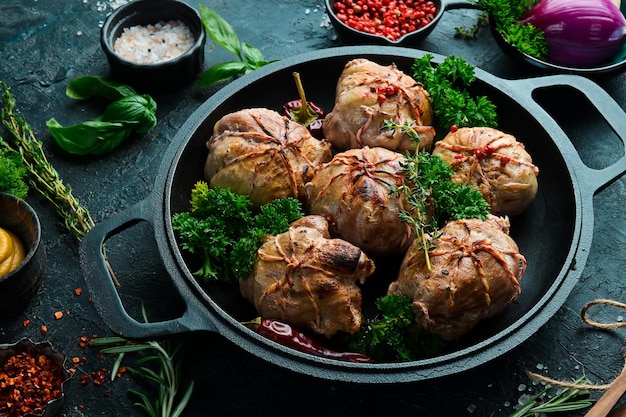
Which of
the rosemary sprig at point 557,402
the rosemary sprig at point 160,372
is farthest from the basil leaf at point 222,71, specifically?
the rosemary sprig at point 557,402

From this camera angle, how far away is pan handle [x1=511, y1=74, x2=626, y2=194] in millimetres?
3455

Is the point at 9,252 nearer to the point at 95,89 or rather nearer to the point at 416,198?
the point at 95,89

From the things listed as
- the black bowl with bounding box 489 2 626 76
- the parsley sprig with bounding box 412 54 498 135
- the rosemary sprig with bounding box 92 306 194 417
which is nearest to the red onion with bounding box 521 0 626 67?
the black bowl with bounding box 489 2 626 76

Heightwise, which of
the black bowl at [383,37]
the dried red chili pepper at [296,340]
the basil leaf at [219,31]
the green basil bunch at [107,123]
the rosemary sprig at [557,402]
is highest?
the black bowl at [383,37]

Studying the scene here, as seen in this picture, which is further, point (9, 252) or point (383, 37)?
point (383, 37)

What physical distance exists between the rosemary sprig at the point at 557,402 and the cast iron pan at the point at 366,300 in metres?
0.34

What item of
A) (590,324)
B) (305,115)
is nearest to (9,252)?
(305,115)

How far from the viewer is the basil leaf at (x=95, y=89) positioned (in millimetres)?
4363

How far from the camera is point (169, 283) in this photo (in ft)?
12.1

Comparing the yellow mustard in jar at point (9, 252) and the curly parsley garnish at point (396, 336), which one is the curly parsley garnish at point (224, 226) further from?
the yellow mustard in jar at point (9, 252)

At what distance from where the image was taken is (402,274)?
3104 mm

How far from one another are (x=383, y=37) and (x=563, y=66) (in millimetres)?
1102

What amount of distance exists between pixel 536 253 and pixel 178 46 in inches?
98.3

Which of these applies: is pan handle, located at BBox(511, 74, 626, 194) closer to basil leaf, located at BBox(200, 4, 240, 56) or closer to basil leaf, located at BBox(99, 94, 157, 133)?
basil leaf, located at BBox(200, 4, 240, 56)
